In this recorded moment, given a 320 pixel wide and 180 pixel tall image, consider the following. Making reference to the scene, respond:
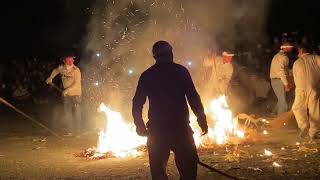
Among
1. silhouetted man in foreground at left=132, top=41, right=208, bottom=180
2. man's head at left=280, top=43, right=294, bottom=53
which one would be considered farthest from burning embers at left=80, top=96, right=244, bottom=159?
silhouetted man in foreground at left=132, top=41, right=208, bottom=180

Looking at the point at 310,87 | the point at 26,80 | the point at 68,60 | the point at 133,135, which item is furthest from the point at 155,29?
the point at 26,80

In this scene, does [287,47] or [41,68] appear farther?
[41,68]

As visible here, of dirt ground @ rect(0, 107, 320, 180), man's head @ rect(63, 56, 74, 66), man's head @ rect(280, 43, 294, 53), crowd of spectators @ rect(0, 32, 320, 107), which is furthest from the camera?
crowd of spectators @ rect(0, 32, 320, 107)

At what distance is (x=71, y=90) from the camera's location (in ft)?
43.2

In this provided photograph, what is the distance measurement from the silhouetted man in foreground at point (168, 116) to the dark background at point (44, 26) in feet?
57.9

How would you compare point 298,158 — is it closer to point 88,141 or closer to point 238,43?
point 88,141

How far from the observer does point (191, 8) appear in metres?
13.1

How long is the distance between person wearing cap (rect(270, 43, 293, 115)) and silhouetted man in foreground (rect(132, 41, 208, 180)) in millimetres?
6853

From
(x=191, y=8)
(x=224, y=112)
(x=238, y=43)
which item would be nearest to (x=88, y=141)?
(x=224, y=112)

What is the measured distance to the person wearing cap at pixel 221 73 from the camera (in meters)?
13.4

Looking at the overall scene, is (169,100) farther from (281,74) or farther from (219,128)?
(281,74)

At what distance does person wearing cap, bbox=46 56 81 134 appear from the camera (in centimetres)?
1315

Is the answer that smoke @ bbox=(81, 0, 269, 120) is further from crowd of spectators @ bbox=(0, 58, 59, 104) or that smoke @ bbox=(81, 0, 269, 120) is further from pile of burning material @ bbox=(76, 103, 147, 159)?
crowd of spectators @ bbox=(0, 58, 59, 104)

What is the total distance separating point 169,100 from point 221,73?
25.1ft
